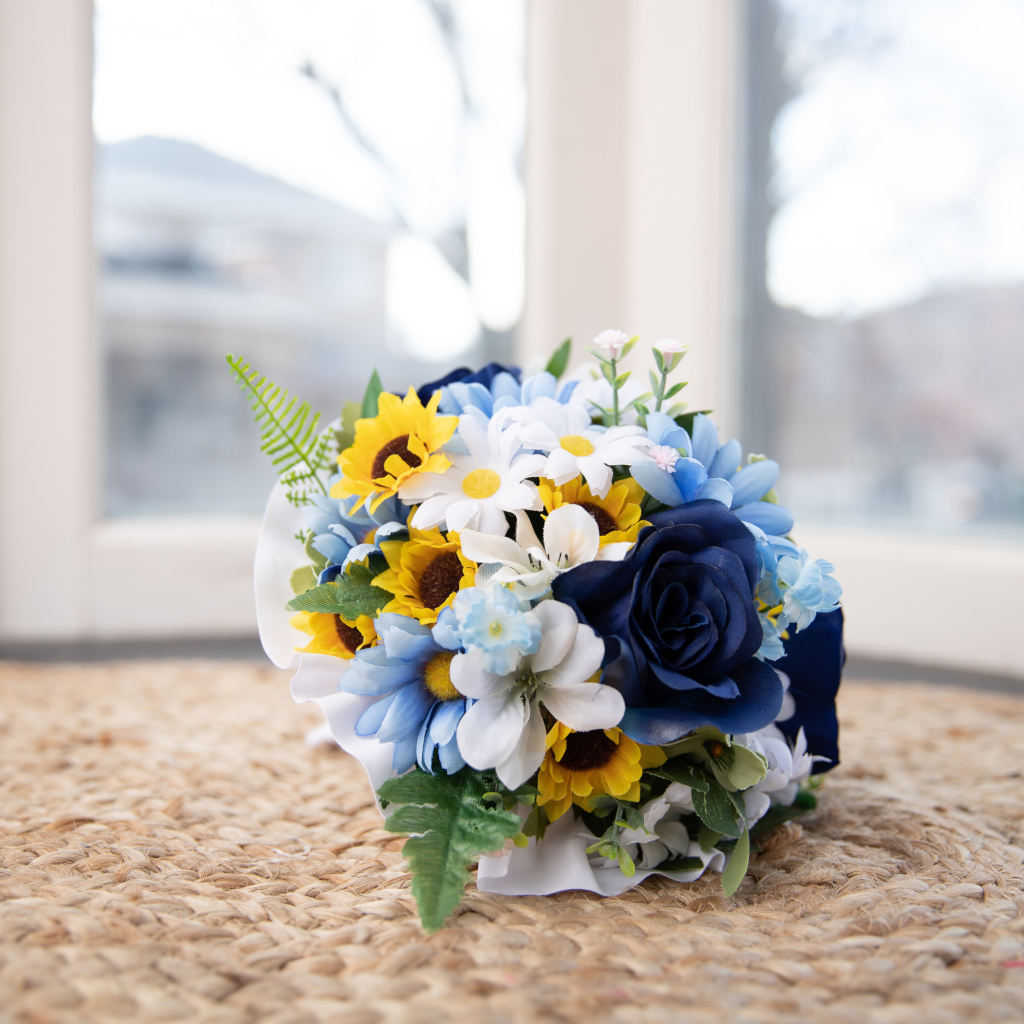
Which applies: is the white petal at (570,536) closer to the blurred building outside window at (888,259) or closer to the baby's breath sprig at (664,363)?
the baby's breath sprig at (664,363)

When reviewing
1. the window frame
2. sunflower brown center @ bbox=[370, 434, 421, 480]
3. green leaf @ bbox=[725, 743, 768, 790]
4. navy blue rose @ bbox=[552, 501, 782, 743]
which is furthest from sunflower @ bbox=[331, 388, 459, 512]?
the window frame

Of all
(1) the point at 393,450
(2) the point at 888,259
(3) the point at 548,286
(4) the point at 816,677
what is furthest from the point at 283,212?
(4) the point at 816,677

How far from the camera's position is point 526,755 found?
1.39 ft

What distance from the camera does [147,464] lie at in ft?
4.06

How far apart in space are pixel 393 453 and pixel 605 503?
0.39ft

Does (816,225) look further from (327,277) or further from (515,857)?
(515,857)

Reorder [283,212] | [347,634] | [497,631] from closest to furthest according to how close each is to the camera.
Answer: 1. [497,631]
2. [347,634]
3. [283,212]

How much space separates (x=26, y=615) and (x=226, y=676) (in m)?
0.34

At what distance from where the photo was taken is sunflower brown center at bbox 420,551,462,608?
1.55ft

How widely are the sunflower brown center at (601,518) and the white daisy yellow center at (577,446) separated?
0.03 metres

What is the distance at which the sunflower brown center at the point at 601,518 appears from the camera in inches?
18.5

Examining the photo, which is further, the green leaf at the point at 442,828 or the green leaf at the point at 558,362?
the green leaf at the point at 558,362

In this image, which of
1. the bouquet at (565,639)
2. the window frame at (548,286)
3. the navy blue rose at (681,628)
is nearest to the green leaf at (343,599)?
the bouquet at (565,639)

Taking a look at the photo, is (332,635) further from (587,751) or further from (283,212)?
(283,212)
